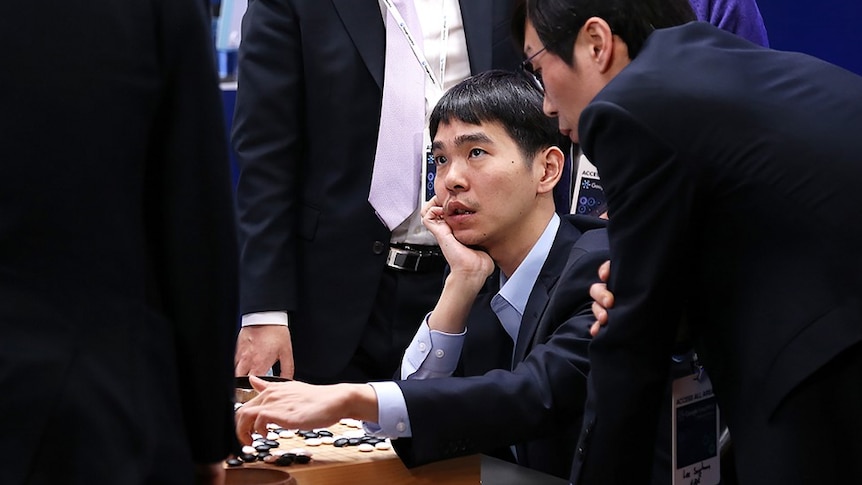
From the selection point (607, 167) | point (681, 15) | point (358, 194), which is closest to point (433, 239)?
point (358, 194)

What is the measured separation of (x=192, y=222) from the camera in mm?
1289

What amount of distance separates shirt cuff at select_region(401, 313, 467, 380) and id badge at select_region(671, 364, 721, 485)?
0.80m

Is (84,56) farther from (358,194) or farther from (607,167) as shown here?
(358,194)

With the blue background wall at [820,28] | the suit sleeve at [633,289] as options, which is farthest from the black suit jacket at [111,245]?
the blue background wall at [820,28]

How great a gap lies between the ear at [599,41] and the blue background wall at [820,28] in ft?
7.18

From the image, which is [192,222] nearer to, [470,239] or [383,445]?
[383,445]

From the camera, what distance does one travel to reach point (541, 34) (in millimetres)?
1895

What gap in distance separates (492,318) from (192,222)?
1283mm

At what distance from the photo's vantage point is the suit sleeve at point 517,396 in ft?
6.54

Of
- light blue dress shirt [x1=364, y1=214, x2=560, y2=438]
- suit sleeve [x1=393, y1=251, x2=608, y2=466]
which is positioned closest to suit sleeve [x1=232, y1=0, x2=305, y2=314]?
light blue dress shirt [x1=364, y1=214, x2=560, y2=438]

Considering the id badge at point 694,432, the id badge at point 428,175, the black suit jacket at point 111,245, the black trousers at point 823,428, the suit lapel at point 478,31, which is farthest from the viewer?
the suit lapel at point 478,31

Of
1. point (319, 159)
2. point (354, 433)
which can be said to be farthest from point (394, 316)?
point (354, 433)

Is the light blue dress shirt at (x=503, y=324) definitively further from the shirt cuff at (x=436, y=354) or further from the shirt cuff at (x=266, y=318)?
the shirt cuff at (x=266, y=318)

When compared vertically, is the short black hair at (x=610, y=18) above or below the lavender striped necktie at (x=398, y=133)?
above
